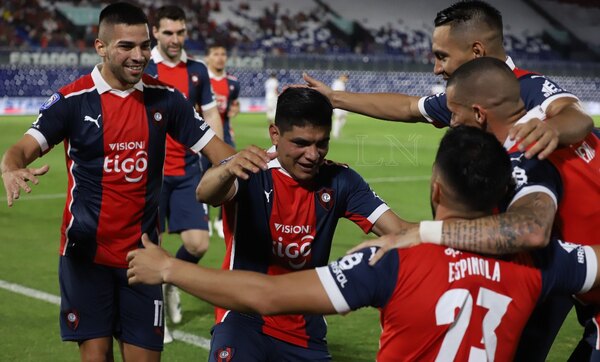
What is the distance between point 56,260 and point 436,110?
6181 millimetres

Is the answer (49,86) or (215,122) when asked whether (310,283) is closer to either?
(215,122)

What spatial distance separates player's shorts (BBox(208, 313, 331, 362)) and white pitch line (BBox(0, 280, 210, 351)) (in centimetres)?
280

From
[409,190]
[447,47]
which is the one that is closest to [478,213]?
[447,47]

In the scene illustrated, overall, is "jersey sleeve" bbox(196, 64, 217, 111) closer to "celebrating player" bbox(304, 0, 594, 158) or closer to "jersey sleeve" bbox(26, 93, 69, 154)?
"celebrating player" bbox(304, 0, 594, 158)

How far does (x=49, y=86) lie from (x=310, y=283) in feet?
106

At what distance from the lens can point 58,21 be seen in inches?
1640

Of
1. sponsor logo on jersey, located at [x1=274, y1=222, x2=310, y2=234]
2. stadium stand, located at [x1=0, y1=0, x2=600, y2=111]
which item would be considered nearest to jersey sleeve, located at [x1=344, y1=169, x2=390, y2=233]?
sponsor logo on jersey, located at [x1=274, y1=222, x2=310, y2=234]

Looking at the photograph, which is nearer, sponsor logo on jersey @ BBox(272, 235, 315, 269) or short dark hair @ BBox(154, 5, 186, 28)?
sponsor logo on jersey @ BBox(272, 235, 315, 269)

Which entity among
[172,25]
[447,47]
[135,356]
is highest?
[447,47]

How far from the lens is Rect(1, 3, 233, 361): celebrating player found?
5430 mm

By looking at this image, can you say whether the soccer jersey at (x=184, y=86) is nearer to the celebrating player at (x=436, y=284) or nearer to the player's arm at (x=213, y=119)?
the player's arm at (x=213, y=119)

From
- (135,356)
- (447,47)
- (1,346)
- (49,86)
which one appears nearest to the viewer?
(447,47)

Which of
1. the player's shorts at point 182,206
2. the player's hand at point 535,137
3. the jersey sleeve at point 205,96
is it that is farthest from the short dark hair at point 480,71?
the jersey sleeve at point 205,96

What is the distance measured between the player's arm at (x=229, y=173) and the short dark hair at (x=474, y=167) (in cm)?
110
